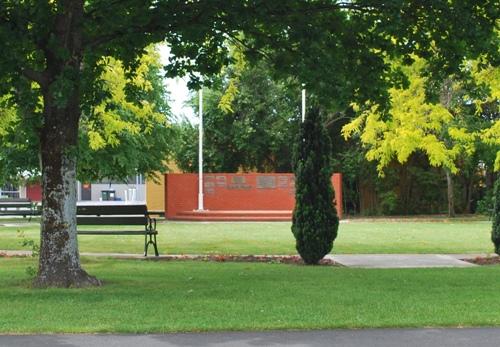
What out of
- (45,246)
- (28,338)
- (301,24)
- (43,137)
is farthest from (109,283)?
(301,24)

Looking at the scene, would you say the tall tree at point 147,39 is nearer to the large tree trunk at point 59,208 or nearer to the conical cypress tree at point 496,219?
the large tree trunk at point 59,208

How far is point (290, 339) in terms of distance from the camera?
6.69 metres

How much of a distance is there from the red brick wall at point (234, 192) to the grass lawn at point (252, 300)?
23.3 metres

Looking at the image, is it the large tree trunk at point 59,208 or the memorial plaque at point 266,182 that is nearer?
the large tree trunk at point 59,208

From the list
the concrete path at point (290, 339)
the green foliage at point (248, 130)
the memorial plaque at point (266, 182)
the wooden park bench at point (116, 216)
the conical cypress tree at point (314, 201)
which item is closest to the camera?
the concrete path at point (290, 339)

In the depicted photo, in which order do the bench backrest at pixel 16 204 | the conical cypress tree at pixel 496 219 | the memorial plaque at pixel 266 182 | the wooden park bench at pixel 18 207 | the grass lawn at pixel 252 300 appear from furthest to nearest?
the memorial plaque at pixel 266 182 → the bench backrest at pixel 16 204 → the wooden park bench at pixel 18 207 → the conical cypress tree at pixel 496 219 → the grass lawn at pixel 252 300

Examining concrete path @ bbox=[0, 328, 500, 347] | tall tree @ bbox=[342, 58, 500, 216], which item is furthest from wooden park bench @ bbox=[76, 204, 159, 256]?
tall tree @ bbox=[342, 58, 500, 216]

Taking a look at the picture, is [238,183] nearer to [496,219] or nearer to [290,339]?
[496,219]


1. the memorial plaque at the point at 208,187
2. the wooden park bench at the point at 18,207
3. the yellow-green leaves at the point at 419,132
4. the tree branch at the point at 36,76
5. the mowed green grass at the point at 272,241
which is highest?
the yellow-green leaves at the point at 419,132

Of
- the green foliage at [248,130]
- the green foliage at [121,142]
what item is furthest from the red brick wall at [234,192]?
the green foliage at [248,130]

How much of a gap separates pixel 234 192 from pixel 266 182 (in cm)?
173

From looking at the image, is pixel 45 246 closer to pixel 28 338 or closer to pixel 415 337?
pixel 28 338

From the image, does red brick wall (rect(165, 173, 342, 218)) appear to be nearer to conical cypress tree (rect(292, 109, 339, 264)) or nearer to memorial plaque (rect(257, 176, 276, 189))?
memorial plaque (rect(257, 176, 276, 189))

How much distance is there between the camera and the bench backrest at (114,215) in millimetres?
16391
